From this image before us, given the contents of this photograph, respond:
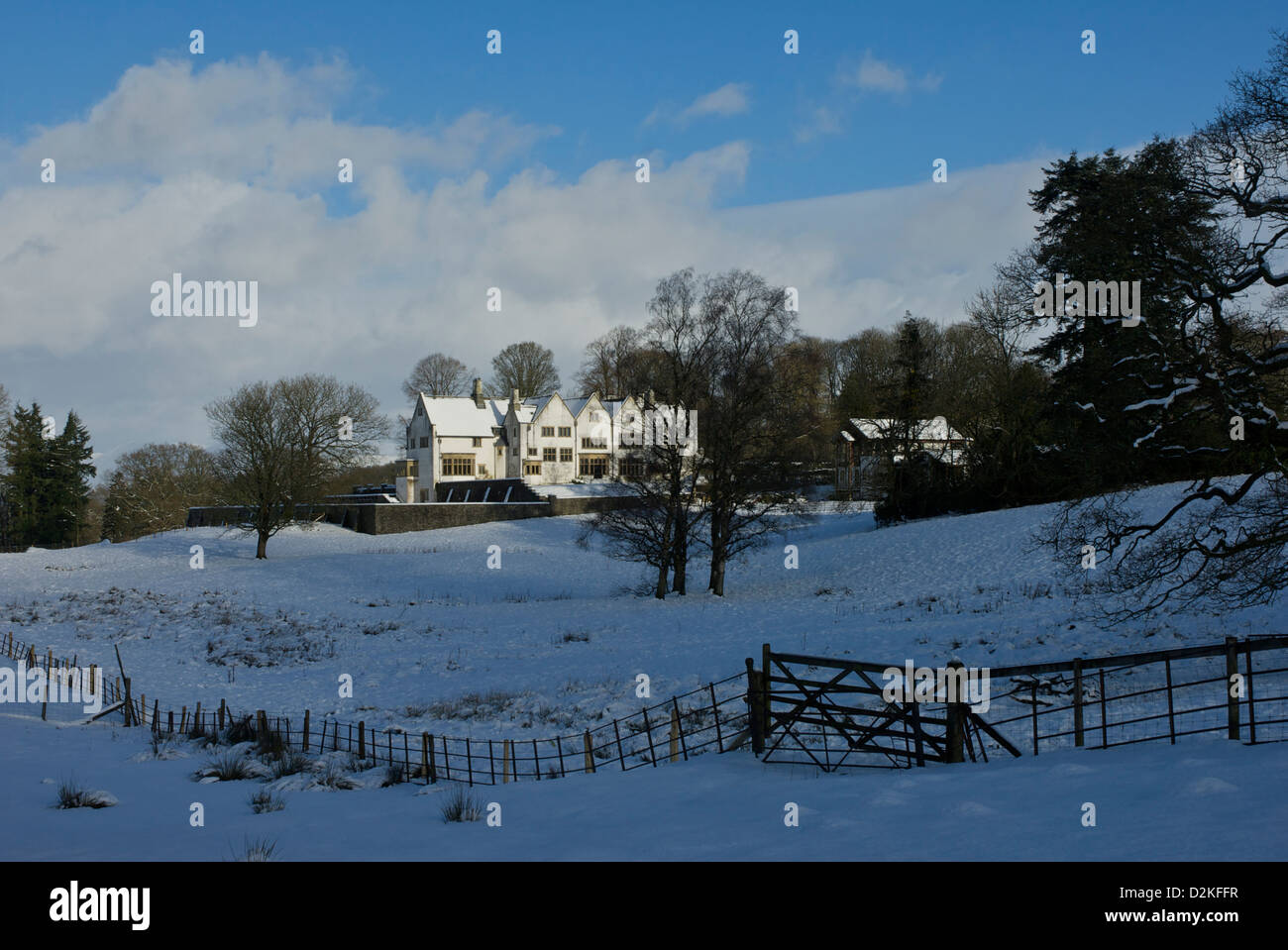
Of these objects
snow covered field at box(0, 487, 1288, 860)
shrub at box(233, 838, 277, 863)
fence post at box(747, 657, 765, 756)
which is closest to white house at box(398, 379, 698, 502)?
snow covered field at box(0, 487, 1288, 860)

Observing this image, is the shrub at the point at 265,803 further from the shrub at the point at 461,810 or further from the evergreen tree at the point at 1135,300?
the evergreen tree at the point at 1135,300

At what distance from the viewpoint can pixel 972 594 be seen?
3073 centimetres

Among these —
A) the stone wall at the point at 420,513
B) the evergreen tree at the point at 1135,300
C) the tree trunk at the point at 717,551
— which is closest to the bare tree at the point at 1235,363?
the evergreen tree at the point at 1135,300

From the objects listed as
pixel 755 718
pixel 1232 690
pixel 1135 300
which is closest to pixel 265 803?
pixel 755 718

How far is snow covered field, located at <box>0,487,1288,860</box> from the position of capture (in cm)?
884

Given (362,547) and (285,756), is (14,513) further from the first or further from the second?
(285,756)

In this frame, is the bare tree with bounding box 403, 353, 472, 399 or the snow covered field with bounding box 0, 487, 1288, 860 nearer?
the snow covered field with bounding box 0, 487, 1288, 860

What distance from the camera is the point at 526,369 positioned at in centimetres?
10994

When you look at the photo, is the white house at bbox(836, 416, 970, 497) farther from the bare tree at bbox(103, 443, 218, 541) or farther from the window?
the bare tree at bbox(103, 443, 218, 541)

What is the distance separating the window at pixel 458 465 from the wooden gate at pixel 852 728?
70.9 meters

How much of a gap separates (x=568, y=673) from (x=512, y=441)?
2435 inches

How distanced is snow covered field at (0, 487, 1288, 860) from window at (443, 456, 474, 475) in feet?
77.5
